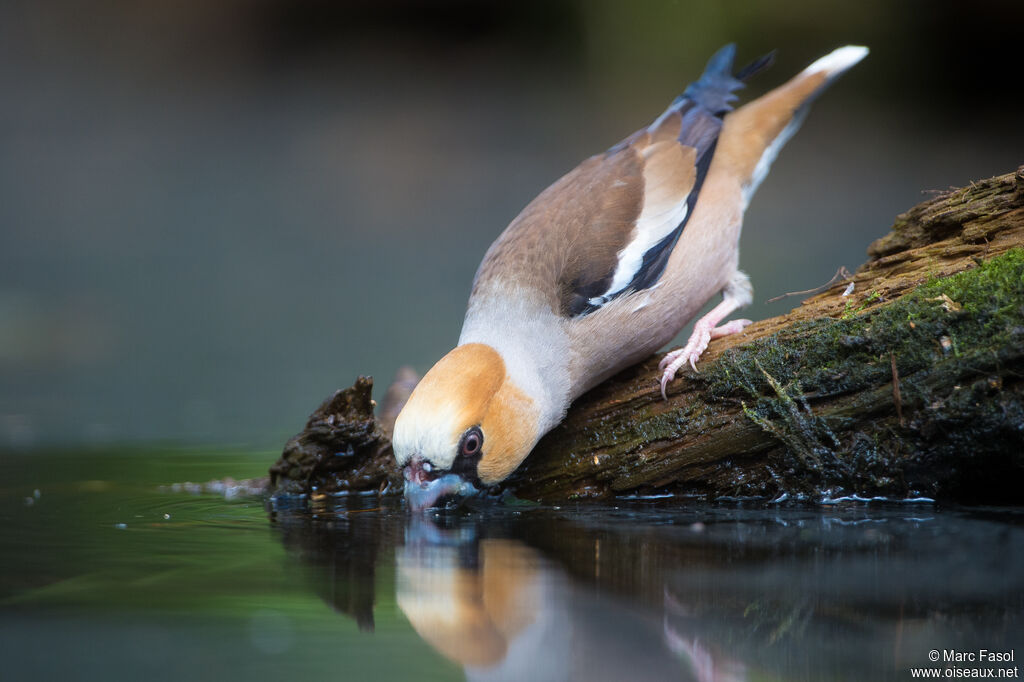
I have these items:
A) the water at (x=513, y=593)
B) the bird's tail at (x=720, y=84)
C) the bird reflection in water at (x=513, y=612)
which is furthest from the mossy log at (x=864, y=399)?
the bird's tail at (x=720, y=84)

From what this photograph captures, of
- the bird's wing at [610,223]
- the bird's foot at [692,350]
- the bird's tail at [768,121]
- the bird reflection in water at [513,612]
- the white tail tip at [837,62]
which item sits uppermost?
the white tail tip at [837,62]

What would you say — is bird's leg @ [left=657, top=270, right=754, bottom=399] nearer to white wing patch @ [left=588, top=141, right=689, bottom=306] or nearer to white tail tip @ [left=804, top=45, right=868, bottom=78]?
white wing patch @ [left=588, top=141, right=689, bottom=306]

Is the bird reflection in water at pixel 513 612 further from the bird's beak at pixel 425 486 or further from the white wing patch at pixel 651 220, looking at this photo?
the white wing patch at pixel 651 220

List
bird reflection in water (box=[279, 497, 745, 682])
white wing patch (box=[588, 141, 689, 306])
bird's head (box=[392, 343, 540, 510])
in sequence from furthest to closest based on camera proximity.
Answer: white wing patch (box=[588, 141, 689, 306]) → bird's head (box=[392, 343, 540, 510]) → bird reflection in water (box=[279, 497, 745, 682])

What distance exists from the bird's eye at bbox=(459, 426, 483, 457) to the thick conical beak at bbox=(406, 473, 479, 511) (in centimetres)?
12

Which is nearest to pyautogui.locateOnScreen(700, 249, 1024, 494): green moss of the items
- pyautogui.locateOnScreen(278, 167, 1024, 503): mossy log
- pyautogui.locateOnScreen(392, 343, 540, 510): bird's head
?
pyautogui.locateOnScreen(278, 167, 1024, 503): mossy log

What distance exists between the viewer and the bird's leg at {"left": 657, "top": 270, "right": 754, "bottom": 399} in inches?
150

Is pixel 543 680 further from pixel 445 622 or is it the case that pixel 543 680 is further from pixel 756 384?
pixel 756 384

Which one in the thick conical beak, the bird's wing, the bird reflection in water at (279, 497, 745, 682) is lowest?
the bird reflection in water at (279, 497, 745, 682)

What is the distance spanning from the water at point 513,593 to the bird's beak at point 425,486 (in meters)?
0.10

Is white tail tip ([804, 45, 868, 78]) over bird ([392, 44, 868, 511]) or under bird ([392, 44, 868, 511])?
over

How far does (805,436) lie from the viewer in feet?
11.2

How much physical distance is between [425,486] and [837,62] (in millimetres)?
3739

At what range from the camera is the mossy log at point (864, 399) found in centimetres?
312
